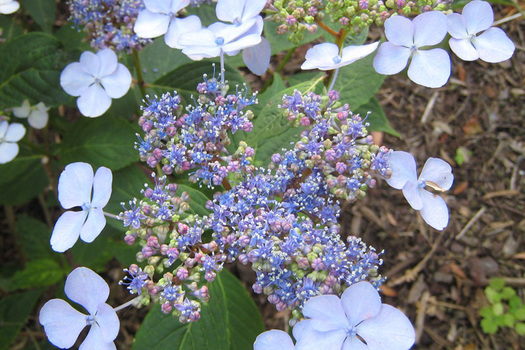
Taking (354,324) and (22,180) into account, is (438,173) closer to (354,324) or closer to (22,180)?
(354,324)

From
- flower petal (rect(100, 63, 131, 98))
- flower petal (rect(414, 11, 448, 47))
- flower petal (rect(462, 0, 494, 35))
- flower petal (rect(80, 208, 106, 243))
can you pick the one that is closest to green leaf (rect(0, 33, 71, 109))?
flower petal (rect(100, 63, 131, 98))

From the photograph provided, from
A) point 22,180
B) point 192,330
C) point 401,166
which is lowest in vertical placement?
point 22,180

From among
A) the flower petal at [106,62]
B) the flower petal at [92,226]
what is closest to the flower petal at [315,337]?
the flower petal at [92,226]

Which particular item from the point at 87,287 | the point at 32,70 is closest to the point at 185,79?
the point at 32,70

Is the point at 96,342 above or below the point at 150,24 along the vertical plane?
below

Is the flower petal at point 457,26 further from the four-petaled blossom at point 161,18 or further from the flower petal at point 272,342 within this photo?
the flower petal at point 272,342

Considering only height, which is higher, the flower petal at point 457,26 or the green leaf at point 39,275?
the flower petal at point 457,26
